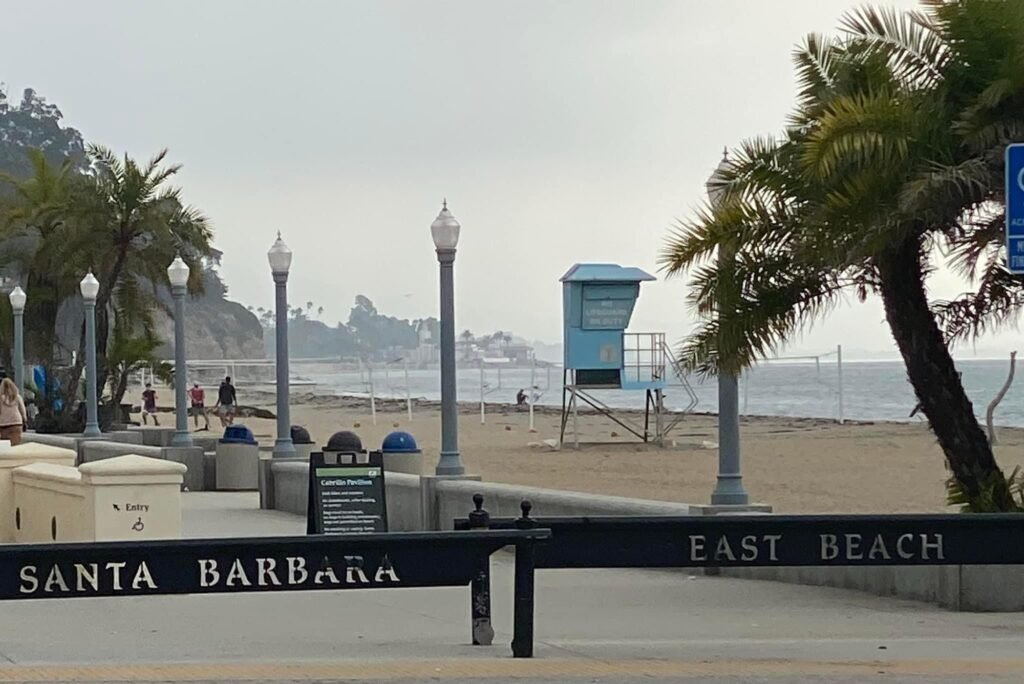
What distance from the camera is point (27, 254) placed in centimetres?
4269

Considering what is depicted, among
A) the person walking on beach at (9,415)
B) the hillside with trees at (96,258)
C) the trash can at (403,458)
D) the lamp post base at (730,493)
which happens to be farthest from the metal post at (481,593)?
the hillside with trees at (96,258)

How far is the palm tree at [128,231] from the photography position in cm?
3916

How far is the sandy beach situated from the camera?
24.7m

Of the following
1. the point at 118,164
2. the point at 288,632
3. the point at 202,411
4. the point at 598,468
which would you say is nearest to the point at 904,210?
the point at 288,632

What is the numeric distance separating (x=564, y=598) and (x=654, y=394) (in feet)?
101

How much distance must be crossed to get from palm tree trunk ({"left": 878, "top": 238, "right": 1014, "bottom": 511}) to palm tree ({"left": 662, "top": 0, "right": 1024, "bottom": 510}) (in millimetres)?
11

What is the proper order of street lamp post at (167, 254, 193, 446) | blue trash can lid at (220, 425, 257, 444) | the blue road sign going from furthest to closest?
street lamp post at (167, 254, 193, 446) < blue trash can lid at (220, 425, 257, 444) < the blue road sign

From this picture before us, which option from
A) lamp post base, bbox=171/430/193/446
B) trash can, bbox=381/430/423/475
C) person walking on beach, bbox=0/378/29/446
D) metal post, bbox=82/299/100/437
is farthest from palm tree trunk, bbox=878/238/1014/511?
metal post, bbox=82/299/100/437

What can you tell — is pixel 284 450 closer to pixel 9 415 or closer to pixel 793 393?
pixel 9 415

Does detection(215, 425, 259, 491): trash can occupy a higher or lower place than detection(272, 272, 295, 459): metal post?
lower

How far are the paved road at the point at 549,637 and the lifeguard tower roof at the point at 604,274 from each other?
22.6m

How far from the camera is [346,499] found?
1523 cm

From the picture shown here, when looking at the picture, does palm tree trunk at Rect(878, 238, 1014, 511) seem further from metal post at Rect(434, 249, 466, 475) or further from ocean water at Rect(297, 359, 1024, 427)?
ocean water at Rect(297, 359, 1024, 427)

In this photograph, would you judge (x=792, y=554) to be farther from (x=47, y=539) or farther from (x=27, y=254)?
(x=27, y=254)
